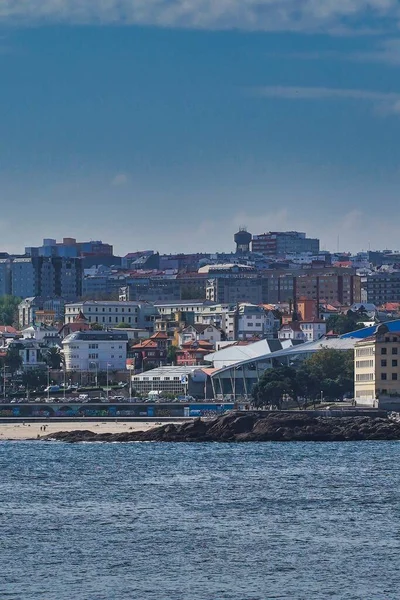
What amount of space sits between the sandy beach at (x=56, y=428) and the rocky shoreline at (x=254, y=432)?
320 cm

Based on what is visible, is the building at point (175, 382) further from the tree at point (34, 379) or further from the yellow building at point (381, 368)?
the yellow building at point (381, 368)

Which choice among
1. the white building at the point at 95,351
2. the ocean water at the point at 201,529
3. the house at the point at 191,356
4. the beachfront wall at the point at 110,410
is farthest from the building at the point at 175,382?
the ocean water at the point at 201,529

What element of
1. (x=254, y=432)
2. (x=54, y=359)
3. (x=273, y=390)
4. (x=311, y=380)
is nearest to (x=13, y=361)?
(x=54, y=359)

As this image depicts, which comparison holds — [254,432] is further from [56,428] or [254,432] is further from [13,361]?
[13,361]

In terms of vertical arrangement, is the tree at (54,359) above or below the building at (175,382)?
above

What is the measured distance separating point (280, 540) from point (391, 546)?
3.40 metres

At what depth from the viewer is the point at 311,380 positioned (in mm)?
145250

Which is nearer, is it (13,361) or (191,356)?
(13,361)

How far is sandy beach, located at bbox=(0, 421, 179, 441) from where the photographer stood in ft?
391

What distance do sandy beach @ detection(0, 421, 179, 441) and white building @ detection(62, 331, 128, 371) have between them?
62043 millimetres

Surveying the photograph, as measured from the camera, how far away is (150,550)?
182ft

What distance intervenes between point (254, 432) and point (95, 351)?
8623 centimetres

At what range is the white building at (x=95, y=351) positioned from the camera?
194 meters

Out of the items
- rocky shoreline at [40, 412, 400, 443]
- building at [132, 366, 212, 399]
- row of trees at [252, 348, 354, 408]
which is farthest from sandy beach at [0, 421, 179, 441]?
building at [132, 366, 212, 399]
